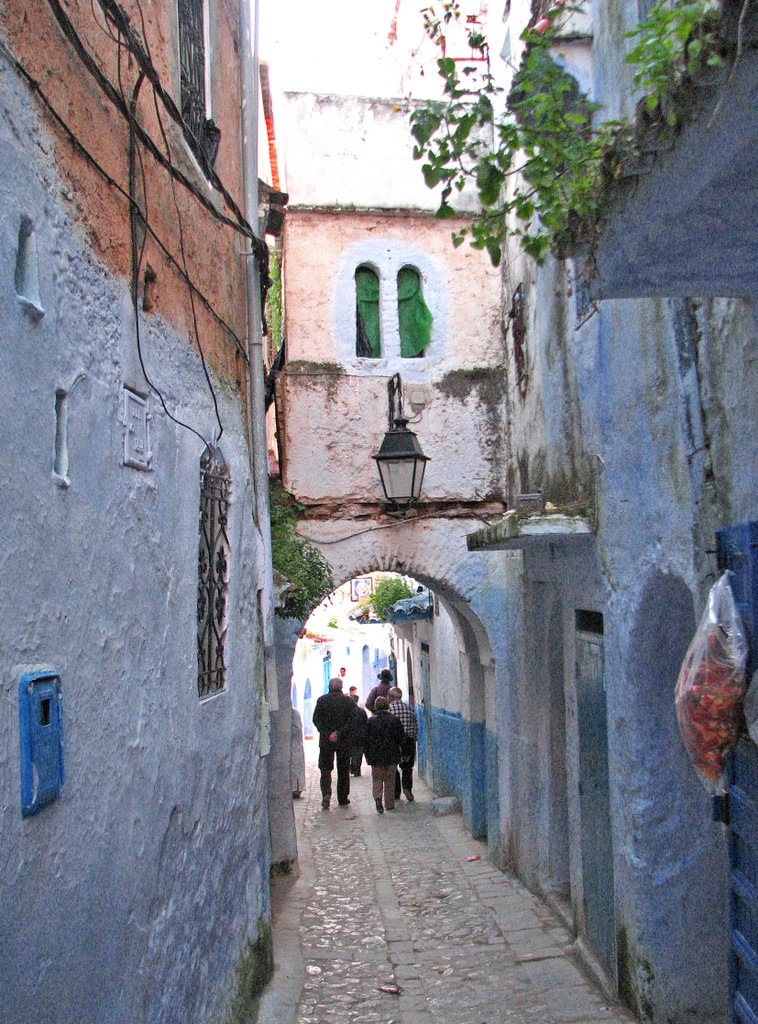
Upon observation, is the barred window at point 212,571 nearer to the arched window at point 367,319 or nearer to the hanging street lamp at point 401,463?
the hanging street lamp at point 401,463

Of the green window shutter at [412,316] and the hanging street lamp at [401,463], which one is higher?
the green window shutter at [412,316]

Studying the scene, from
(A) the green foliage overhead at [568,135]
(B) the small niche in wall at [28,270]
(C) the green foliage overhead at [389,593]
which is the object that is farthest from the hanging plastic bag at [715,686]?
(C) the green foliage overhead at [389,593]

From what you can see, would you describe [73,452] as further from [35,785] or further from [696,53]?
[696,53]

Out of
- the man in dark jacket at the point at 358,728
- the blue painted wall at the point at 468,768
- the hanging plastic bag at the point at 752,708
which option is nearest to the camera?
the hanging plastic bag at the point at 752,708

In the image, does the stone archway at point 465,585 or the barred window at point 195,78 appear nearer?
the barred window at point 195,78

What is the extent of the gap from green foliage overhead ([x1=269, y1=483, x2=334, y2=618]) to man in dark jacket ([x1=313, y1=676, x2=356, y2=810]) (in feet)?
10.0

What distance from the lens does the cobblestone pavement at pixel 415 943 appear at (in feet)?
17.9

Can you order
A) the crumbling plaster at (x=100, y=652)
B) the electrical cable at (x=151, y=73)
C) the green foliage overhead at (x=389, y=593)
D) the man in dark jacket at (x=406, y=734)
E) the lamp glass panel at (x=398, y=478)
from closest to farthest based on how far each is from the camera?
the crumbling plaster at (x=100, y=652), the electrical cable at (x=151, y=73), the lamp glass panel at (x=398, y=478), the man in dark jacket at (x=406, y=734), the green foliage overhead at (x=389, y=593)

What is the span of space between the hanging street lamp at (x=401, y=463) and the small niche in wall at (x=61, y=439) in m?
5.58

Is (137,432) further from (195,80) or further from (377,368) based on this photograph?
(377,368)

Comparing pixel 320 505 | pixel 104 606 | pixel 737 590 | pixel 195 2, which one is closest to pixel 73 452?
pixel 104 606

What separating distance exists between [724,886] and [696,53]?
4.29 m

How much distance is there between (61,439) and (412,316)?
6.80 m

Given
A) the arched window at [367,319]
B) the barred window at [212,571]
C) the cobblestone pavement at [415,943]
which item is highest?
the arched window at [367,319]
